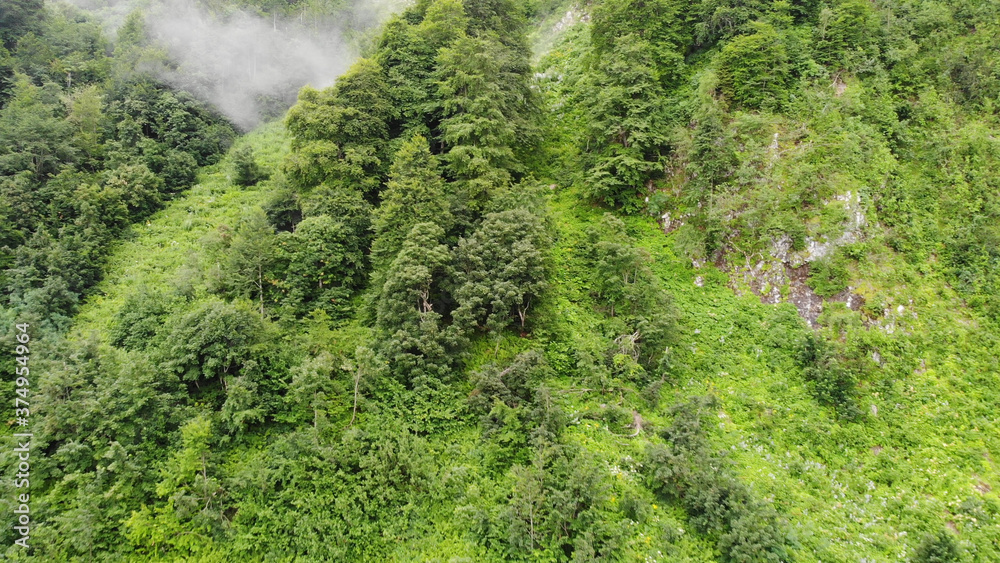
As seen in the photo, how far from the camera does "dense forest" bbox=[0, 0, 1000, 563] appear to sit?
9.84 m

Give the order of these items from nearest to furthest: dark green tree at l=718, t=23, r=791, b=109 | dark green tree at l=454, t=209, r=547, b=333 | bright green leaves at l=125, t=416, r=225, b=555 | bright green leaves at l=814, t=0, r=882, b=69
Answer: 1. bright green leaves at l=125, t=416, r=225, b=555
2. dark green tree at l=454, t=209, r=547, b=333
3. dark green tree at l=718, t=23, r=791, b=109
4. bright green leaves at l=814, t=0, r=882, b=69

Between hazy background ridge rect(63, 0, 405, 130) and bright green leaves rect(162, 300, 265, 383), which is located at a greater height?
hazy background ridge rect(63, 0, 405, 130)

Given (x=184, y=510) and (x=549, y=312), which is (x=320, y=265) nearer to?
(x=184, y=510)

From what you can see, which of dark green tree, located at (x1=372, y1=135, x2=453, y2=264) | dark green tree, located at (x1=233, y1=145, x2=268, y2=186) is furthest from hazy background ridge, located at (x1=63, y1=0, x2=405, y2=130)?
dark green tree, located at (x1=372, y1=135, x2=453, y2=264)

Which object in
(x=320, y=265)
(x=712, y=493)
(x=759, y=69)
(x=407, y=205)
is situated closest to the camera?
(x=712, y=493)

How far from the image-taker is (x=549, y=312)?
14.4 meters

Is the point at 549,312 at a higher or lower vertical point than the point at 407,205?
lower

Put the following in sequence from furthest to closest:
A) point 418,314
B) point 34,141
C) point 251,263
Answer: point 34,141
point 251,263
point 418,314

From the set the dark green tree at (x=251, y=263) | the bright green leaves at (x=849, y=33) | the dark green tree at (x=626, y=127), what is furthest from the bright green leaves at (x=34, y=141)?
the bright green leaves at (x=849, y=33)

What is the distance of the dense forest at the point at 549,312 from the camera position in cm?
984

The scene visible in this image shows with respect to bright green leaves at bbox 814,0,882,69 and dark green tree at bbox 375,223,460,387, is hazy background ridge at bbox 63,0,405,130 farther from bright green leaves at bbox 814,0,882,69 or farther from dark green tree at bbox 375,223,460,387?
bright green leaves at bbox 814,0,882,69

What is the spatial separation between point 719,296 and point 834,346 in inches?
140

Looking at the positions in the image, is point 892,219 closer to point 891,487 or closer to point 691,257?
point 691,257

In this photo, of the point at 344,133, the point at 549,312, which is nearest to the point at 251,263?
the point at 344,133
